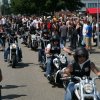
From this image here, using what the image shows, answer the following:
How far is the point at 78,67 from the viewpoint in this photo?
Answer: 7484 mm

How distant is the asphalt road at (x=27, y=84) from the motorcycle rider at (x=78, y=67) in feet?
10.1

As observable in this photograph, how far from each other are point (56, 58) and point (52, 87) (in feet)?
2.86

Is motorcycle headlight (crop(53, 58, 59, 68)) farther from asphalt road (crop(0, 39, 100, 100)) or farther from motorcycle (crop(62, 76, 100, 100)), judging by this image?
motorcycle (crop(62, 76, 100, 100))

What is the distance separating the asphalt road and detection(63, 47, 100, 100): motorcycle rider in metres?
3.06

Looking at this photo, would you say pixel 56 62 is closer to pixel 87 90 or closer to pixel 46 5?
pixel 87 90

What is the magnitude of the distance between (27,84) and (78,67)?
210 inches

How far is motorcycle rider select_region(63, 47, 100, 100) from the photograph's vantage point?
24.1 feet

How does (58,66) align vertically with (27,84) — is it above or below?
above

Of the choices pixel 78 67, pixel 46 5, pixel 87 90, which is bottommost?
pixel 87 90

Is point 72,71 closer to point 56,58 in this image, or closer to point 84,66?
point 84,66

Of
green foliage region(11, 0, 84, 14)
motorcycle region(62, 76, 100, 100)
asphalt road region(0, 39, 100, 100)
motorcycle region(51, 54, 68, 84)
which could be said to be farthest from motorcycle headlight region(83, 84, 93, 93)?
green foliage region(11, 0, 84, 14)

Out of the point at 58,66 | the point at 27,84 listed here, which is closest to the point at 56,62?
the point at 58,66

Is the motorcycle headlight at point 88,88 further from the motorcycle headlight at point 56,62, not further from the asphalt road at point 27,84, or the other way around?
the motorcycle headlight at point 56,62

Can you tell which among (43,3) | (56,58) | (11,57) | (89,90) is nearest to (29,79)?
(56,58)
